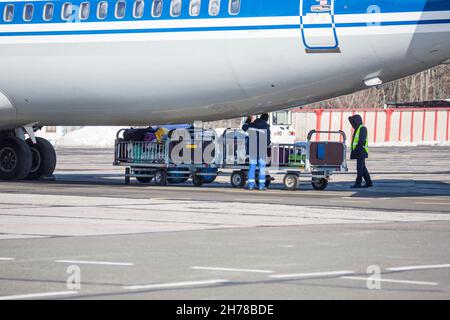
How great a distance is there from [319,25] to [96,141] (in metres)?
54.0

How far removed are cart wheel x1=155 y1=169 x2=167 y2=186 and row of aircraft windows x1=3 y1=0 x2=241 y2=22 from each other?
5.25 meters

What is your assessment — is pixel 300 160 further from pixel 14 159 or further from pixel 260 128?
pixel 14 159

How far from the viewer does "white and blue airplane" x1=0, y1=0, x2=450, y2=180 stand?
2080 cm

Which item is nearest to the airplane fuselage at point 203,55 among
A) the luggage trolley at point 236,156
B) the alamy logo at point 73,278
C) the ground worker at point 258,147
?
the ground worker at point 258,147

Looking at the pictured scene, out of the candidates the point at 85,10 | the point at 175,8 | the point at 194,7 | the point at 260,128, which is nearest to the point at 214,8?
the point at 194,7

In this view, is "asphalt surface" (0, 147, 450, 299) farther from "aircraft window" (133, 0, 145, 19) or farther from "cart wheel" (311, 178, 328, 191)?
"aircraft window" (133, 0, 145, 19)

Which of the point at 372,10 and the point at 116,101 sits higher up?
the point at 372,10

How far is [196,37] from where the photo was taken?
2209 cm

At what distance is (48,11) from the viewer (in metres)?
24.0

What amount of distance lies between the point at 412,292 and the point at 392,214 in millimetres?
8388

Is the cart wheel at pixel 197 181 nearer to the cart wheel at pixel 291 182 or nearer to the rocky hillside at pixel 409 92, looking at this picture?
the cart wheel at pixel 291 182
